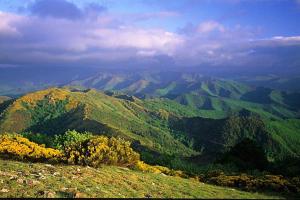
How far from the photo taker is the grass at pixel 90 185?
67.3 feet

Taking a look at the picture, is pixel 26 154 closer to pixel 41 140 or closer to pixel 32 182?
pixel 32 182

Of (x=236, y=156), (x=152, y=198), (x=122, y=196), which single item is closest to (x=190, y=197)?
(x=152, y=198)

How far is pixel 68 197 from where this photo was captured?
1958cm

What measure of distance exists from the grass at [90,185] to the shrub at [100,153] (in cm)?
175

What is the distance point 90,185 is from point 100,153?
7768 millimetres

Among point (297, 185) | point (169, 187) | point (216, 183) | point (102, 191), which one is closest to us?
point (102, 191)

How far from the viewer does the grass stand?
20.5 meters

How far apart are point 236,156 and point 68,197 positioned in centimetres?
6371

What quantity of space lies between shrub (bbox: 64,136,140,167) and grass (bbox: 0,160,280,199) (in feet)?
5.73

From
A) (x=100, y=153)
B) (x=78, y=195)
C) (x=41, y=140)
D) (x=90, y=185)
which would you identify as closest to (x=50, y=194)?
(x=78, y=195)

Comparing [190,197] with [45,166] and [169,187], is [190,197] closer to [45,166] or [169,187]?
[169,187]

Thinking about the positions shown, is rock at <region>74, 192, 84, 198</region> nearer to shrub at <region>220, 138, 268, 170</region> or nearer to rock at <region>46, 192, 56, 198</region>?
rock at <region>46, 192, 56, 198</region>

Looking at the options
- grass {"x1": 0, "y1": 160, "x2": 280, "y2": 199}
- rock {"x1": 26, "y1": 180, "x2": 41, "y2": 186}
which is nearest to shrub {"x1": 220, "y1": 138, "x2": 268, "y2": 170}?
grass {"x1": 0, "y1": 160, "x2": 280, "y2": 199}

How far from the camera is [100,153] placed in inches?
1182
